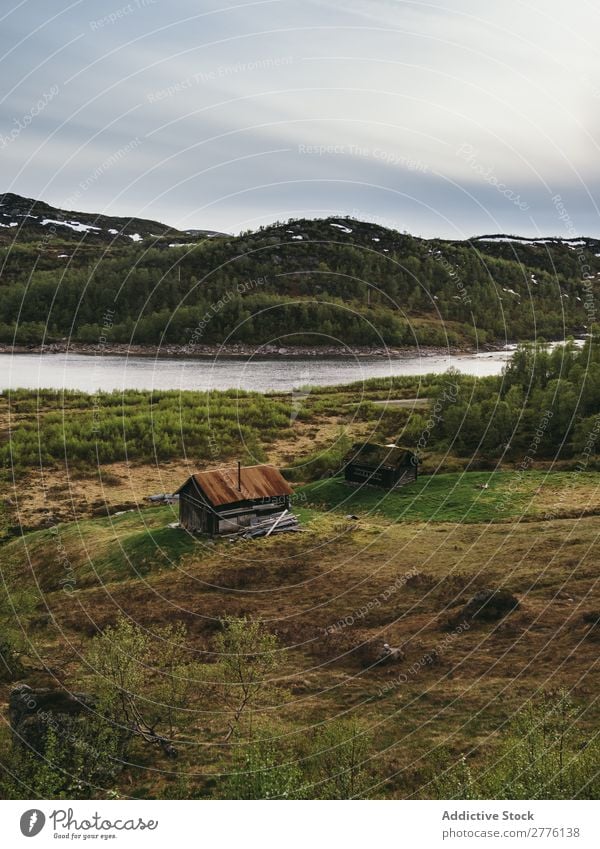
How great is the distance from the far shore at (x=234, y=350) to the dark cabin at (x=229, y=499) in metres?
126

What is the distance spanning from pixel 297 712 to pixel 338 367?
128 m

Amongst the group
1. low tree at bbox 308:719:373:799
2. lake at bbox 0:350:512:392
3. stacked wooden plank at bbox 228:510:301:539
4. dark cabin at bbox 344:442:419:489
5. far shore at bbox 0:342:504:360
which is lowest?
low tree at bbox 308:719:373:799

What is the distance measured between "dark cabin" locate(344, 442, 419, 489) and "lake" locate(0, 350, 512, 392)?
211ft

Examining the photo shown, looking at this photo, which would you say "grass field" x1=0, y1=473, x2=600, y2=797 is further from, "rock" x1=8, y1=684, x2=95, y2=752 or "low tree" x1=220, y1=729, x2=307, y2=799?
"rock" x1=8, y1=684, x2=95, y2=752

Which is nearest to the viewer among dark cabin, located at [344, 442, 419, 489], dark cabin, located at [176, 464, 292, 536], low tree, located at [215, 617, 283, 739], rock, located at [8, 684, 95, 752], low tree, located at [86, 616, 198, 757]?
rock, located at [8, 684, 95, 752]

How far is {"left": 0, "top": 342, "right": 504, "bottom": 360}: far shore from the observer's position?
16788cm

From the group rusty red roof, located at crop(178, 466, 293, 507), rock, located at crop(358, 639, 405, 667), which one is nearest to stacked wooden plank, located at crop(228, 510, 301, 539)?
rusty red roof, located at crop(178, 466, 293, 507)

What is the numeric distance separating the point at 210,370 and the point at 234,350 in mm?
34695

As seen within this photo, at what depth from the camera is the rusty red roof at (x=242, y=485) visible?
123 ft

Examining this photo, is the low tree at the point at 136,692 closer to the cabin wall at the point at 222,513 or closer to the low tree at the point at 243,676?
the low tree at the point at 243,676

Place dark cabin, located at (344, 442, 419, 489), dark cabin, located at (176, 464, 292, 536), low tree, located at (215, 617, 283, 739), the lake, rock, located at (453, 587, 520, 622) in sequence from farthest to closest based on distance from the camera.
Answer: the lake
dark cabin, located at (344, 442, 419, 489)
dark cabin, located at (176, 464, 292, 536)
rock, located at (453, 587, 520, 622)
low tree, located at (215, 617, 283, 739)

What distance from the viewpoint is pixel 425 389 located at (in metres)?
99.2

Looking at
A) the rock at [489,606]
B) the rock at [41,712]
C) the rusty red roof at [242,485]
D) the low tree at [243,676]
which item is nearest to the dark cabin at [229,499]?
the rusty red roof at [242,485]
